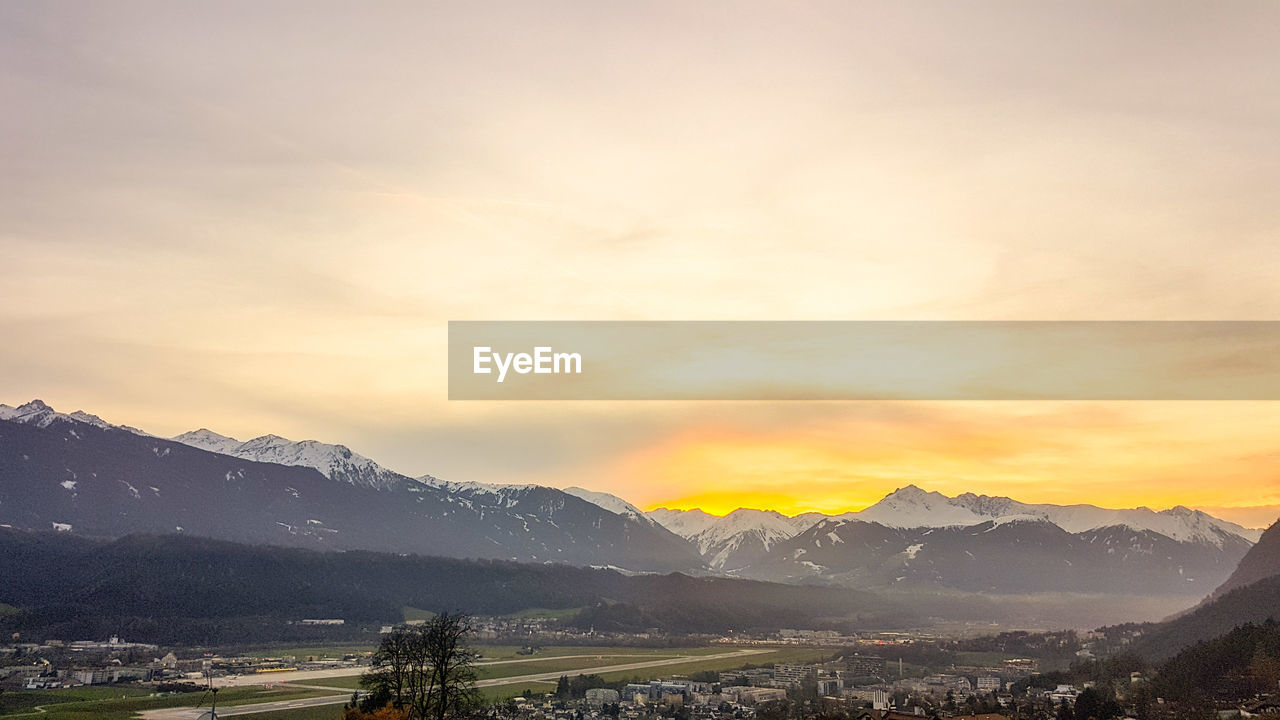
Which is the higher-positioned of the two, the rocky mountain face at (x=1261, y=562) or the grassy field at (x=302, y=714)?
the rocky mountain face at (x=1261, y=562)

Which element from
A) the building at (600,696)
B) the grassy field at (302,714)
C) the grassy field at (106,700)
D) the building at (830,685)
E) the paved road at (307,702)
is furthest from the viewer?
the building at (830,685)

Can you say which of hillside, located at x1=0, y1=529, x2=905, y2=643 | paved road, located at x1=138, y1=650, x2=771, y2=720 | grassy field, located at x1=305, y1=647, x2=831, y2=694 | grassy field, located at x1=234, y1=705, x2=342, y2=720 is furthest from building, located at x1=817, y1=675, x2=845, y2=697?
hillside, located at x1=0, y1=529, x2=905, y2=643

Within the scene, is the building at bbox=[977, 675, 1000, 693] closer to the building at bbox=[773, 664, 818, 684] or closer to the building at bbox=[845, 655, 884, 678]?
the building at bbox=[845, 655, 884, 678]

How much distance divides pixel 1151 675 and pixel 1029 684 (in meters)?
10.9

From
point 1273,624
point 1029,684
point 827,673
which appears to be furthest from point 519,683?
point 1273,624

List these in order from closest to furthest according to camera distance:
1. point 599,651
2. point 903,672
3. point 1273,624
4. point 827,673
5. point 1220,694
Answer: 1. point 1220,694
2. point 1273,624
3. point 827,673
4. point 903,672
5. point 599,651

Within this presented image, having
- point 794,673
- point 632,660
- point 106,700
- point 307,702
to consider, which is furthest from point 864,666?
point 106,700

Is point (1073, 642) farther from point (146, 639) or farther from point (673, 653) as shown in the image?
point (146, 639)

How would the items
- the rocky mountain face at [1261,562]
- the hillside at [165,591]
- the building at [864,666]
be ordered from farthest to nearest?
the rocky mountain face at [1261,562], the hillside at [165,591], the building at [864,666]

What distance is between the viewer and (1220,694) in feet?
254

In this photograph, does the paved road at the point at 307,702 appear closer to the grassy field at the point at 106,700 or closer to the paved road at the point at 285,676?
the paved road at the point at 285,676

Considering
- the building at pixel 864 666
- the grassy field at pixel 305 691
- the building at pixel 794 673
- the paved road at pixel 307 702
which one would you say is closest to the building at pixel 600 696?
the grassy field at pixel 305 691

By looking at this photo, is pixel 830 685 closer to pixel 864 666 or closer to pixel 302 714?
pixel 864 666

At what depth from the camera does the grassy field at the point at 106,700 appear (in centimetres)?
7788
